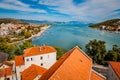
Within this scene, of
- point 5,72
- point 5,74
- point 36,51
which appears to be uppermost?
point 36,51

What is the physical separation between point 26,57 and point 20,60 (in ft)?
5.37

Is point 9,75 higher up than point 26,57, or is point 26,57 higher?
point 26,57

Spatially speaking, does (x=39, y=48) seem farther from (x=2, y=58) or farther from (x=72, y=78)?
(x=72, y=78)

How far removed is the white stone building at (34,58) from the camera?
30.2 meters

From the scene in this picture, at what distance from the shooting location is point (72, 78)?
12992 mm

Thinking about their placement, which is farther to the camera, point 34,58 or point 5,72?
point 34,58

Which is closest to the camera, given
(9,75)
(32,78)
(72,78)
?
(72,78)

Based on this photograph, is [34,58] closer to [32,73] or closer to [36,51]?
[36,51]

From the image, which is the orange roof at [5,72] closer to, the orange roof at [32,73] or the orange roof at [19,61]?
the orange roof at [19,61]

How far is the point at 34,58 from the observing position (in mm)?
31141

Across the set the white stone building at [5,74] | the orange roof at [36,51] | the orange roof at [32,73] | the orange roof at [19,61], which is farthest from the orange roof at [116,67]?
the white stone building at [5,74]

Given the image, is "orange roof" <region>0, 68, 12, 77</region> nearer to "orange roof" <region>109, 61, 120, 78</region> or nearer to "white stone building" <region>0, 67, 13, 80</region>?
"white stone building" <region>0, 67, 13, 80</region>

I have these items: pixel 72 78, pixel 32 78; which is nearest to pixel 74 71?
pixel 72 78

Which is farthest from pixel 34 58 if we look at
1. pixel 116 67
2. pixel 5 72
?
pixel 116 67
